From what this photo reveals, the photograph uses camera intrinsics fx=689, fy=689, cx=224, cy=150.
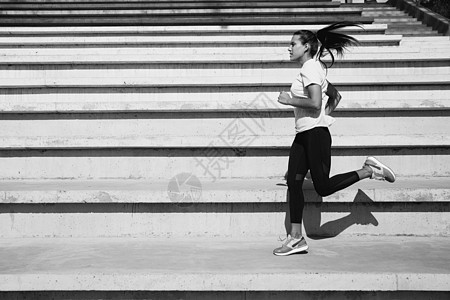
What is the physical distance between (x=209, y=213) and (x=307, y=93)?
1.16m

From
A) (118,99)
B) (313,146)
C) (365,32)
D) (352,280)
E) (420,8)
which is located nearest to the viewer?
(352,280)

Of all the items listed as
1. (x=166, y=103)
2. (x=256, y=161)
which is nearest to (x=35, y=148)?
(x=166, y=103)

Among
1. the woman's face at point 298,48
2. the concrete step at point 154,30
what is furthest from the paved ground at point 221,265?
the concrete step at point 154,30

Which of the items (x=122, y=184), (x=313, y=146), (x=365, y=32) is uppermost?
(x=365, y=32)

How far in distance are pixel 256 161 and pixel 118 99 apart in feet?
7.02

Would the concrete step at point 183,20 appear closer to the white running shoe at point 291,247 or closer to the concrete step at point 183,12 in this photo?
the concrete step at point 183,12

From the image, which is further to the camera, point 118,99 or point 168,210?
point 118,99

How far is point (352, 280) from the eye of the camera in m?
4.05

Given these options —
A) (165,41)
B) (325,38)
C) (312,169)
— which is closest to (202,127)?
(325,38)

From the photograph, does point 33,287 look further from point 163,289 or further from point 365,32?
point 365,32

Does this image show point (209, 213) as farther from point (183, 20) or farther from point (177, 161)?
point (183, 20)

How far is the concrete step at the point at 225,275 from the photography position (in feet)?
13.3

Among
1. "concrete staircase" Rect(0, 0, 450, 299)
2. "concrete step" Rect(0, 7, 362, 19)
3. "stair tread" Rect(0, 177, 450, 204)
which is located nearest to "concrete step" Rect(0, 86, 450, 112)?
"concrete staircase" Rect(0, 0, 450, 299)

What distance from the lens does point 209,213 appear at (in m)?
5.21
